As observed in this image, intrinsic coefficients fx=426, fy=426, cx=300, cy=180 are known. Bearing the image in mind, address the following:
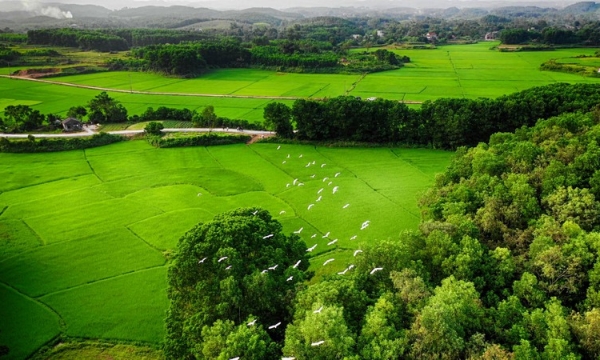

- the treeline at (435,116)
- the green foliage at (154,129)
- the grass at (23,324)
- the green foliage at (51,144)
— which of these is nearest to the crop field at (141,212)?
the grass at (23,324)

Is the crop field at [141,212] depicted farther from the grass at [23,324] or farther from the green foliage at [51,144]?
the green foliage at [51,144]

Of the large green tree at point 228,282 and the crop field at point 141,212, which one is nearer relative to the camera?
the large green tree at point 228,282

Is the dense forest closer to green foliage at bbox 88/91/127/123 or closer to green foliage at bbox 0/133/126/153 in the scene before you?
green foliage at bbox 0/133/126/153

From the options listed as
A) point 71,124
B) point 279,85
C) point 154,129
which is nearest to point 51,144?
point 71,124

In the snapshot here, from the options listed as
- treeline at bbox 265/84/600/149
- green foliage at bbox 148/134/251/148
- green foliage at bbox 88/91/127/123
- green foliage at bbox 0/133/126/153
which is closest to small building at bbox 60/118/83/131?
green foliage at bbox 88/91/127/123

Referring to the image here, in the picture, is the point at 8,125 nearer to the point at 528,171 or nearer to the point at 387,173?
the point at 387,173

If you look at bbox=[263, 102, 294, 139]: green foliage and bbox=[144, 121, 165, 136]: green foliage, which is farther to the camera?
bbox=[144, 121, 165, 136]: green foliage

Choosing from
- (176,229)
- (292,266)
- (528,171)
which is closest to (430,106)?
(528,171)
